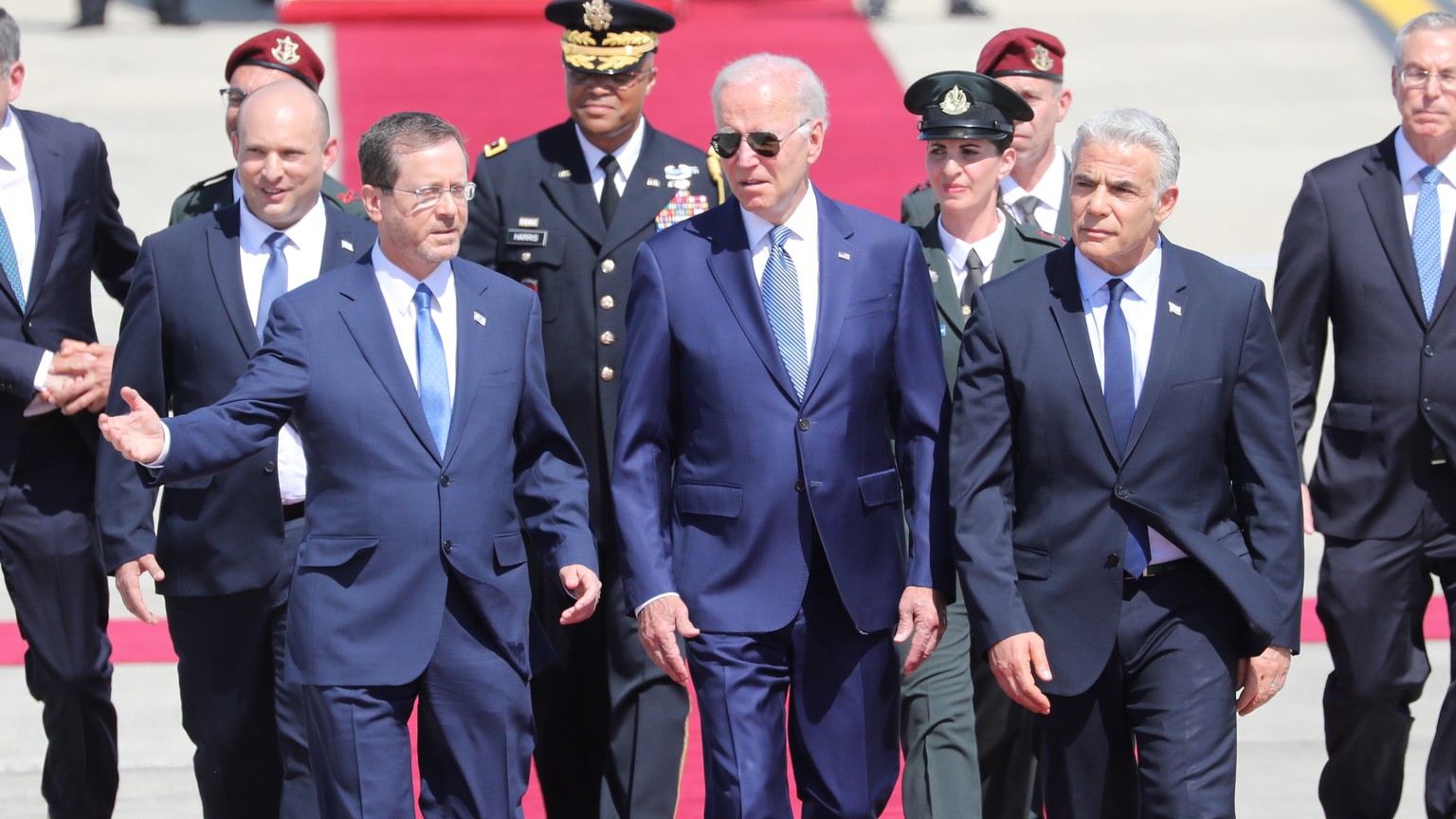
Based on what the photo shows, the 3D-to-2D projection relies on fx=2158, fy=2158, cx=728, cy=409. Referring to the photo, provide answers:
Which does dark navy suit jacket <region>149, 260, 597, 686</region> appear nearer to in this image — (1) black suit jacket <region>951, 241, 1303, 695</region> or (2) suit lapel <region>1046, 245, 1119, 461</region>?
(1) black suit jacket <region>951, 241, 1303, 695</region>

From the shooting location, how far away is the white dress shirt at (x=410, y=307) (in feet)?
14.9

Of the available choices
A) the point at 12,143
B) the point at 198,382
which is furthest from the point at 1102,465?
the point at 12,143

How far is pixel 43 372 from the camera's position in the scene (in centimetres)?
539

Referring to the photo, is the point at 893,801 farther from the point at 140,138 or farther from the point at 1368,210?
the point at 140,138

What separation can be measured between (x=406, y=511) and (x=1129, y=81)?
10.3 metres

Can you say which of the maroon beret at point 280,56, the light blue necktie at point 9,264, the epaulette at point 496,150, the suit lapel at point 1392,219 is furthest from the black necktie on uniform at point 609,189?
the suit lapel at point 1392,219

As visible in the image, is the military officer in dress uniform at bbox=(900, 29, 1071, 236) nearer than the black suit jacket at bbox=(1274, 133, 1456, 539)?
No

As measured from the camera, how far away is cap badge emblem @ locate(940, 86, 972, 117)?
5.35 meters

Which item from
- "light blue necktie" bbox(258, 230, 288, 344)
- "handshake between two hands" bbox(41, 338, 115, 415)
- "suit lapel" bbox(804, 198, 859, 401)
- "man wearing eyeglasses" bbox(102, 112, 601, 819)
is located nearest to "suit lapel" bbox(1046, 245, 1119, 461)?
"suit lapel" bbox(804, 198, 859, 401)

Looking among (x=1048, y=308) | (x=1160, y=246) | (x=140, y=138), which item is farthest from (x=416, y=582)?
(x=140, y=138)

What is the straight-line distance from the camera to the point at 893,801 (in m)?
5.95

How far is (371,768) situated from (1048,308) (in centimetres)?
167

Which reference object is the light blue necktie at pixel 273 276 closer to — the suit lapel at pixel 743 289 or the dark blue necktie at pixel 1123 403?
the suit lapel at pixel 743 289

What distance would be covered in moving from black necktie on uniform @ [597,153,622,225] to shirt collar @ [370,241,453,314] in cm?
123
